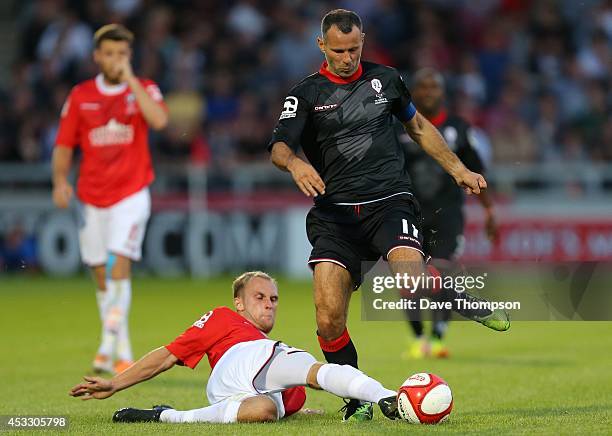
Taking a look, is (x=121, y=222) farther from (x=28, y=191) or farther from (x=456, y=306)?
(x=28, y=191)

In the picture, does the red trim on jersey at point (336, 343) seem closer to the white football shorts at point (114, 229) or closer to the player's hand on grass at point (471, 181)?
the player's hand on grass at point (471, 181)

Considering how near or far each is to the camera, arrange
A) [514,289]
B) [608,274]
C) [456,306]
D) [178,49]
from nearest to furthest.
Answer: [456,306] → [514,289] → [608,274] → [178,49]

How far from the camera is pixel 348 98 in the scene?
308 inches

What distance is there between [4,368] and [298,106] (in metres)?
4.47

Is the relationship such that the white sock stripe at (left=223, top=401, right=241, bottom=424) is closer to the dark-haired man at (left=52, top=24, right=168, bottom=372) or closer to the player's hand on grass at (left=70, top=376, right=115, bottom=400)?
the player's hand on grass at (left=70, top=376, right=115, bottom=400)

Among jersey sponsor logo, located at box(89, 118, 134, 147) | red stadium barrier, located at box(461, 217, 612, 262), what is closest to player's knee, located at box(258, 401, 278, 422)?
jersey sponsor logo, located at box(89, 118, 134, 147)

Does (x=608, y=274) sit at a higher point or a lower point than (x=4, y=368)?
higher

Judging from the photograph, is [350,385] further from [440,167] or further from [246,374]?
[440,167]

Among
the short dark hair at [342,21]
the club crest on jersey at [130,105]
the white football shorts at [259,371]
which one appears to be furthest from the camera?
the club crest on jersey at [130,105]

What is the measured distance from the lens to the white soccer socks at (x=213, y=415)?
7.38 m

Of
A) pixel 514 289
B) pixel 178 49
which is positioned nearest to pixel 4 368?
pixel 514 289

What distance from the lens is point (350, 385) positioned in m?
7.08

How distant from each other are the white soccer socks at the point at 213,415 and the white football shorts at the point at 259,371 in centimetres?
7

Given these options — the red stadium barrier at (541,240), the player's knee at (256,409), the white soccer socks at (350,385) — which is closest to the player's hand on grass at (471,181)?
the white soccer socks at (350,385)
